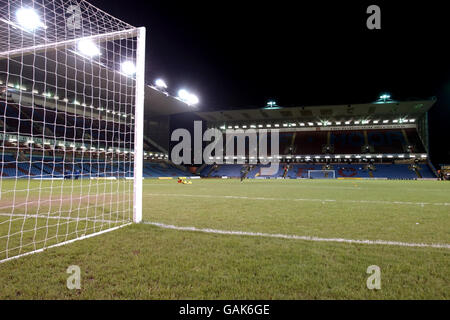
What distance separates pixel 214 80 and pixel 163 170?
58.9 ft

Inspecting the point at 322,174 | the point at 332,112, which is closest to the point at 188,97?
the point at 332,112

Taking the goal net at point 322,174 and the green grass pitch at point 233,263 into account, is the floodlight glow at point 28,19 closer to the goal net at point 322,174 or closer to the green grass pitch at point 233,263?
the green grass pitch at point 233,263

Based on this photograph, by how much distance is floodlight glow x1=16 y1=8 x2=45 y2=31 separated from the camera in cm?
471

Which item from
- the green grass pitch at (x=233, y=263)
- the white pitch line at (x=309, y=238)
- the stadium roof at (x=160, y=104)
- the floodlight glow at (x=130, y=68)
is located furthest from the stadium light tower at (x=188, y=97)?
the white pitch line at (x=309, y=238)

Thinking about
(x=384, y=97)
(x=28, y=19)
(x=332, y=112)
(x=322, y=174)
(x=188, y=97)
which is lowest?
(x=322, y=174)

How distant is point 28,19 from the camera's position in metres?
4.81

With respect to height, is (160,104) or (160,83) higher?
(160,83)

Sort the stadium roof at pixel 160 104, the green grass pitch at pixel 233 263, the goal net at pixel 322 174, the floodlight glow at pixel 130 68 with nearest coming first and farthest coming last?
1. the green grass pitch at pixel 233 263
2. the floodlight glow at pixel 130 68
3. the stadium roof at pixel 160 104
4. the goal net at pixel 322 174

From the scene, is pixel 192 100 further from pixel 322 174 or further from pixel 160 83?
pixel 322 174

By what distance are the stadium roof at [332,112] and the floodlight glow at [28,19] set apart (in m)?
33.9

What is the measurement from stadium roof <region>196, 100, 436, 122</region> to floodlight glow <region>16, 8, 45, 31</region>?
111 feet

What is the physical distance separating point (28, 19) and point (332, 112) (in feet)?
131

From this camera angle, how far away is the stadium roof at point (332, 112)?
113 ft

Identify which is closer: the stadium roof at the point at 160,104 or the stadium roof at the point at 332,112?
the stadium roof at the point at 160,104
